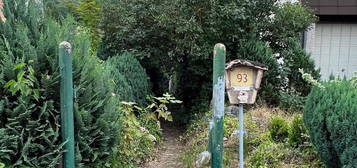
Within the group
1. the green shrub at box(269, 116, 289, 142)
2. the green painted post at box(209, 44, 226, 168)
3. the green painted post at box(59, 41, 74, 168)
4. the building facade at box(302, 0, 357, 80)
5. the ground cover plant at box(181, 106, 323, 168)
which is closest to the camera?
the green painted post at box(59, 41, 74, 168)

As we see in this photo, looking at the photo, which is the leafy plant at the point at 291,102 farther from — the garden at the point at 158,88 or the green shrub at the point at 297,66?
the green shrub at the point at 297,66

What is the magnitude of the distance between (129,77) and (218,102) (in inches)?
197

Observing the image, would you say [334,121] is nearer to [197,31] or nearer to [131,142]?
[131,142]

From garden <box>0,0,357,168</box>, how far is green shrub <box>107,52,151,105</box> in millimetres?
32

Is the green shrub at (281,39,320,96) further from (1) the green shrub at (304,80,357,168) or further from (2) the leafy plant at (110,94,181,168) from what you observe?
(1) the green shrub at (304,80,357,168)

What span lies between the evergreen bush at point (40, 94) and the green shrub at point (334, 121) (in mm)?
2322

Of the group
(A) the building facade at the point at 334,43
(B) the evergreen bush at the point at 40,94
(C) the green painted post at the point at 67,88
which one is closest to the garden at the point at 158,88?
(B) the evergreen bush at the point at 40,94

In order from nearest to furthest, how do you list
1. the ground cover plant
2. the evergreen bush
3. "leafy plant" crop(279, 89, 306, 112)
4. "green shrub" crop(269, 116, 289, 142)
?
the evergreen bush → the ground cover plant → "green shrub" crop(269, 116, 289, 142) → "leafy plant" crop(279, 89, 306, 112)

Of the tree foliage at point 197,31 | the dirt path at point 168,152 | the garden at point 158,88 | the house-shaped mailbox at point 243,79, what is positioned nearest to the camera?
the garden at point 158,88

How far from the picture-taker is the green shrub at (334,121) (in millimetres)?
4137

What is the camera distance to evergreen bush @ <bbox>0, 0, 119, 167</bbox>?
356 centimetres

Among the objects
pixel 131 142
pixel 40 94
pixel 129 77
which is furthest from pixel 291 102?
pixel 40 94

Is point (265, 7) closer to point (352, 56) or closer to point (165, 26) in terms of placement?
point (165, 26)

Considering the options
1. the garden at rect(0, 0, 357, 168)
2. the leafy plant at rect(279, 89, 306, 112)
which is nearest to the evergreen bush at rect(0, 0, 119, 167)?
the garden at rect(0, 0, 357, 168)
